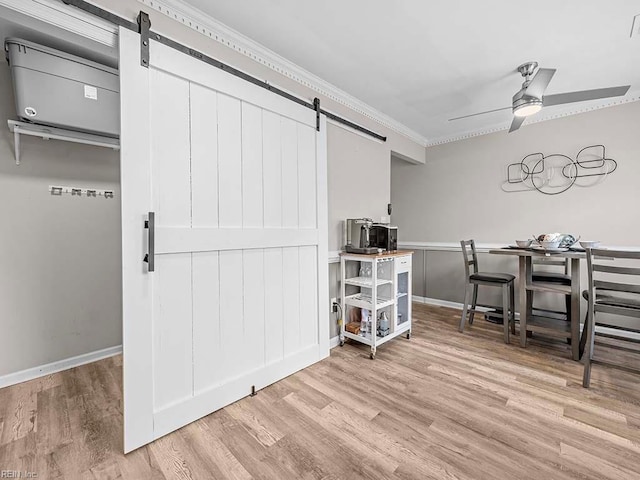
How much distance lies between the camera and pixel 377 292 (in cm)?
282

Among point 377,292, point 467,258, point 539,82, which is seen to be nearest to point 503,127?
point 539,82

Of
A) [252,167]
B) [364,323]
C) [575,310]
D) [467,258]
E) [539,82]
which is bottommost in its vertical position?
[364,323]

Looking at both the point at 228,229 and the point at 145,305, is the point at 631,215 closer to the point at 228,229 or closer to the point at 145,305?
the point at 228,229

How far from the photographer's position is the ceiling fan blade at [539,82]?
1996mm

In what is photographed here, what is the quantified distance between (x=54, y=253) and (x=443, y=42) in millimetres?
3360

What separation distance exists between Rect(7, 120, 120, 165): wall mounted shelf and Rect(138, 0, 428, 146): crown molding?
1108mm

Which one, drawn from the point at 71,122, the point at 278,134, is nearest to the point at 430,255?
the point at 278,134

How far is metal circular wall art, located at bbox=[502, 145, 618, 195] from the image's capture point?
9.93 feet

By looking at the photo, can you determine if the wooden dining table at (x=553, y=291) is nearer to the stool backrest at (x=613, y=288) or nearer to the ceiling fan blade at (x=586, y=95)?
the stool backrest at (x=613, y=288)

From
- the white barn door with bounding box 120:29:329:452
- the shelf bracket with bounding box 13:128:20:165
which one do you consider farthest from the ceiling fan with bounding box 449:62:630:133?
A: the shelf bracket with bounding box 13:128:20:165

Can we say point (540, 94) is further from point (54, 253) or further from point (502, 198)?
point (54, 253)

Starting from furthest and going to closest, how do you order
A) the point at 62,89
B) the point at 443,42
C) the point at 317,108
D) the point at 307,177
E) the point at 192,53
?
1. the point at 317,108
2. the point at 307,177
3. the point at 443,42
4. the point at 62,89
5. the point at 192,53

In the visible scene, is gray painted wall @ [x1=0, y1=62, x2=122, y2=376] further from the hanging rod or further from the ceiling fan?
the ceiling fan

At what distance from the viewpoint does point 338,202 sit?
9.15ft
